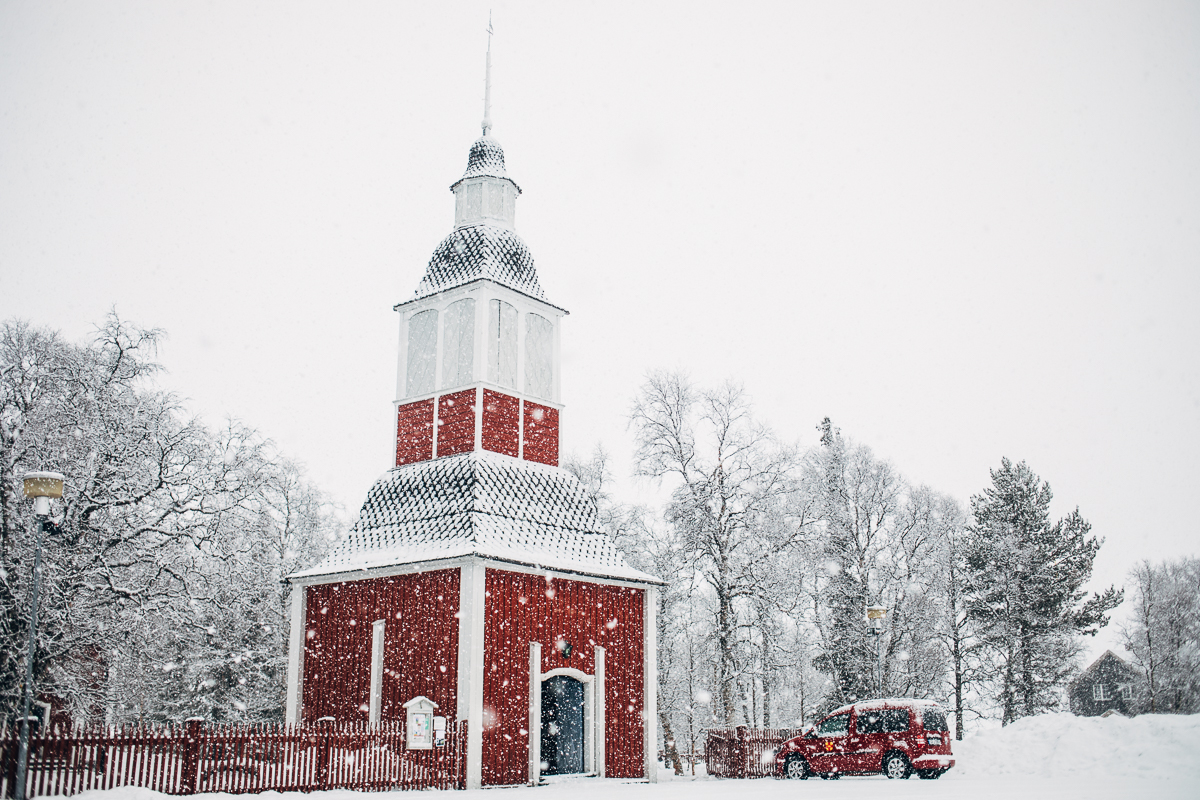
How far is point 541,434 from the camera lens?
923 inches

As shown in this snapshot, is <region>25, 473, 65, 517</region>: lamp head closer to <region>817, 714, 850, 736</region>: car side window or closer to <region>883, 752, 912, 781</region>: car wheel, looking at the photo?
<region>817, 714, 850, 736</region>: car side window

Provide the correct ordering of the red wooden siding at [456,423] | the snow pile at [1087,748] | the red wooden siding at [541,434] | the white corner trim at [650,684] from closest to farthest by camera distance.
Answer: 1. the snow pile at [1087,748]
2. the white corner trim at [650,684]
3. the red wooden siding at [456,423]
4. the red wooden siding at [541,434]

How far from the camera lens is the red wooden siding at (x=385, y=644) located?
19078 millimetres

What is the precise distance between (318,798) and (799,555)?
21349 millimetres

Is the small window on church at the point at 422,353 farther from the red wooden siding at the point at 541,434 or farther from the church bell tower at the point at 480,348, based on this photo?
the red wooden siding at the point at 541,434

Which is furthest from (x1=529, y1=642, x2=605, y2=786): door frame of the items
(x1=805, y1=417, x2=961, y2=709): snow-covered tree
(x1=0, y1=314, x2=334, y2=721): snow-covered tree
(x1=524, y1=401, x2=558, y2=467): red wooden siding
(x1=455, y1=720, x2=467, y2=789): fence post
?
(x1=805, y1=417, x2=961, y2=709): snow-covered tree

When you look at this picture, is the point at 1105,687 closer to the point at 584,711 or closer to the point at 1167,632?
the point at 1167,632

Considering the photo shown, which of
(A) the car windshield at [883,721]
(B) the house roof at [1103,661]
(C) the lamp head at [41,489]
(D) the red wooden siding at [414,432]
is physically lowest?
(A) the car windshield at [883,721]

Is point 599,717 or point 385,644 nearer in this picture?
point 385,644

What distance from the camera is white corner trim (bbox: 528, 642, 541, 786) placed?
19.2 m

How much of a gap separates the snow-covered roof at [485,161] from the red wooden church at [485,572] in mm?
53

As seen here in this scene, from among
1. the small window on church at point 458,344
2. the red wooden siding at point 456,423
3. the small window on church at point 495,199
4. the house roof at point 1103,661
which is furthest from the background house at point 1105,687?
the small window on church at point 495,199

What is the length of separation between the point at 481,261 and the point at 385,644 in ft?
30.3

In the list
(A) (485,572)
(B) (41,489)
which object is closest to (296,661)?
(A) (485,572)
